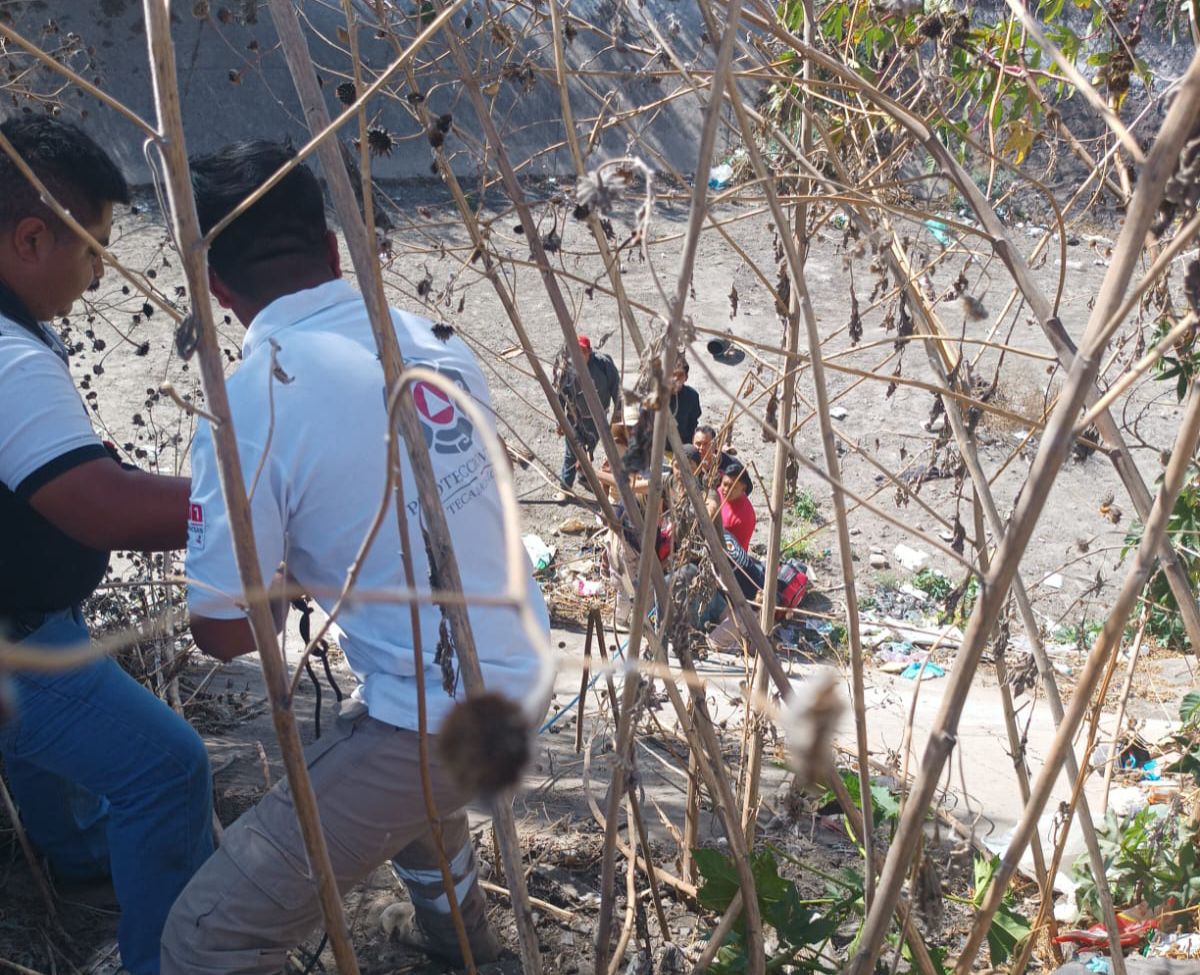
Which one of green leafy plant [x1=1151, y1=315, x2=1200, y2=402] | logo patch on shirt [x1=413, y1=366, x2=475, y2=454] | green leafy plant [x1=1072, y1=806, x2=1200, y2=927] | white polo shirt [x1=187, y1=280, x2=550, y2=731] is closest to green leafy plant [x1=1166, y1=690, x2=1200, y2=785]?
green leafy plant [x1=1072, y1=806, x2=1200, y2=927]

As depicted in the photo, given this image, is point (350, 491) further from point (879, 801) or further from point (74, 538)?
point (879, 801)

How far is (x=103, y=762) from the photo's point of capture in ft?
6.55

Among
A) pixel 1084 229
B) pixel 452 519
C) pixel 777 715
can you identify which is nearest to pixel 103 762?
pixel 452 519

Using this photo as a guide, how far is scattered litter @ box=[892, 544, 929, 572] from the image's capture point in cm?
762

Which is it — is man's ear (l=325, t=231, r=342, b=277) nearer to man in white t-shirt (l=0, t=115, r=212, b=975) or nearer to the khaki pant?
man in white t-shirt (l=0, t=115, r=212, b=975)

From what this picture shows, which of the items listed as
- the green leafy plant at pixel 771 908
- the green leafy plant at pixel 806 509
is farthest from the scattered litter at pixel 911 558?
the green leafy plant at pixel 771 908

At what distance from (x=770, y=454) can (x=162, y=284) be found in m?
5.70

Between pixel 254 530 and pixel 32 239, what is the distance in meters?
0.78

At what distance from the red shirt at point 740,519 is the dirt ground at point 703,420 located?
571mm

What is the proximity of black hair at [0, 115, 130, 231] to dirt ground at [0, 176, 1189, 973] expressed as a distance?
0.94 ft

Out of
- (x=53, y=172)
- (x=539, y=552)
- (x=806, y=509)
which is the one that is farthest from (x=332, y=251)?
(x=806, y=509)

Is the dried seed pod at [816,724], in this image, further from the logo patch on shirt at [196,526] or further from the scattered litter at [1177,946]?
the scattered litter at [1177,946]

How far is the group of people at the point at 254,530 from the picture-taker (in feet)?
5.48

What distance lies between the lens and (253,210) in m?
1.78
